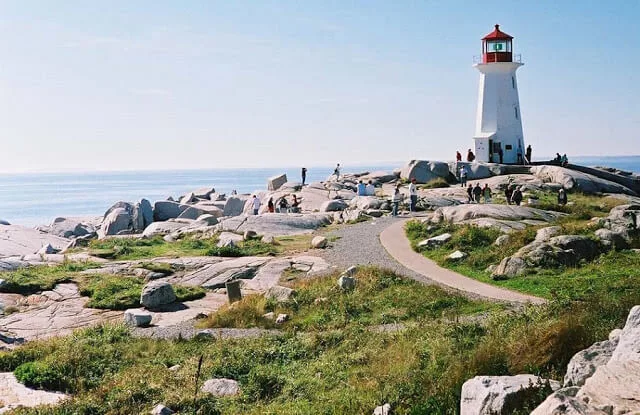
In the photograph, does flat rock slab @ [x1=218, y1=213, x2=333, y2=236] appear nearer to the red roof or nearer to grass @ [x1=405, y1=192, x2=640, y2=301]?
grass @ [x1=405, y1=192, x2=640, y2=301]

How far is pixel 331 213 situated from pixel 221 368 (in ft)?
91.1

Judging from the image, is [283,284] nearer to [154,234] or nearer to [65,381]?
[65,381]

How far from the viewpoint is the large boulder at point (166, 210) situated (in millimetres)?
56125

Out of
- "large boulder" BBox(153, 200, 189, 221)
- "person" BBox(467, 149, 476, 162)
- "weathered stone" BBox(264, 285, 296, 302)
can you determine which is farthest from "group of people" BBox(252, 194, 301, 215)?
"weathered stone" BBox(264, 285, 296, 302)

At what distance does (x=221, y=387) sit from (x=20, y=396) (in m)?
4.75

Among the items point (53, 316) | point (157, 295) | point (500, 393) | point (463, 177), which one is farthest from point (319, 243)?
point (463, 177)

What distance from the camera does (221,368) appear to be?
1647cm

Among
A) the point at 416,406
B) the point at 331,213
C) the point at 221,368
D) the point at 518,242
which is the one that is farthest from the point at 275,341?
the point at 331,213

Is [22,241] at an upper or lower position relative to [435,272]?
lower

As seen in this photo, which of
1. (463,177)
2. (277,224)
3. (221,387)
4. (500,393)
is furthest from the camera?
(463,177)

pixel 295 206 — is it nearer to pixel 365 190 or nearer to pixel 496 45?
pixel 365 190

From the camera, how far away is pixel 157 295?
24.7 m

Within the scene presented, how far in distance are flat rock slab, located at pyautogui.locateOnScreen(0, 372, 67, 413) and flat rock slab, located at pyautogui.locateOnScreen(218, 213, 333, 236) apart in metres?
21.8

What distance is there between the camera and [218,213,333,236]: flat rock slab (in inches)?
1543
